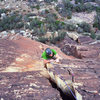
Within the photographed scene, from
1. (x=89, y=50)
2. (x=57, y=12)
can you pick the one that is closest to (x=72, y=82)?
(x=89, y=50)

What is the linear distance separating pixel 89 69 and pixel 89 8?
1968 cm

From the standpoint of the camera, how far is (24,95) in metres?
3.00

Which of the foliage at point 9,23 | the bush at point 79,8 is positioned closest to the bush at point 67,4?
the bush at point 79,8

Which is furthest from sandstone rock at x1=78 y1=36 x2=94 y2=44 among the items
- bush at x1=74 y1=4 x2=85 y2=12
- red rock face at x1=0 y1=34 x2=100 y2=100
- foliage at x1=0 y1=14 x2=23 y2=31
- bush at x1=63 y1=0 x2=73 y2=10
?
bush at x1=63 y1=0 x2=73 y2=10

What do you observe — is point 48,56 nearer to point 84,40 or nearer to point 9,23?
point 84,40

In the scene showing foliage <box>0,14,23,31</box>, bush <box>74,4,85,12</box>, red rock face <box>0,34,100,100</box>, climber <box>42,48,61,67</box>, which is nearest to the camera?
red rock face <box>0,34,100,100</box>

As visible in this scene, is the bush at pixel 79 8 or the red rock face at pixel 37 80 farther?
the bush at pixel 79 8

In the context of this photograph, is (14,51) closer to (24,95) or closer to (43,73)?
(43,73)

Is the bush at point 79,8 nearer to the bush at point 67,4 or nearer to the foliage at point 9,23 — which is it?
the bush at point 67,4

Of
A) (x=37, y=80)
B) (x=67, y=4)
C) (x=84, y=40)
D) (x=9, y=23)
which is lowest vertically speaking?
(x=9, y=23)

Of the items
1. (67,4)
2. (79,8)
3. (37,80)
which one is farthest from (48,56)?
(67,4)

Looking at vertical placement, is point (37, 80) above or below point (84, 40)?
above

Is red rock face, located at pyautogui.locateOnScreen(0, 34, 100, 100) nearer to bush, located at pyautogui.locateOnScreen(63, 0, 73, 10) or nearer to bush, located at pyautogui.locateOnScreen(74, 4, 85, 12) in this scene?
bush, located at pyautogui.locateOnScreen(74, 4, 85, 12)

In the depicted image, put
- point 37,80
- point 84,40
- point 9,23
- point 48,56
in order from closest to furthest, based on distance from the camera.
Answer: point 37,80 → point 48,56 → point 84,40 → point 9,23
